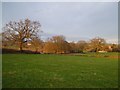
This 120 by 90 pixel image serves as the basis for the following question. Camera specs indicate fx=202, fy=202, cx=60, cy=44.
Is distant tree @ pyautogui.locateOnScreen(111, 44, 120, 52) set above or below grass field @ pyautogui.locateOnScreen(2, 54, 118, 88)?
above

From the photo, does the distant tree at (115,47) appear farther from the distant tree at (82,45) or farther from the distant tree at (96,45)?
the distant tree at (82,45)

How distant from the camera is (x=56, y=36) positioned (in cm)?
9788

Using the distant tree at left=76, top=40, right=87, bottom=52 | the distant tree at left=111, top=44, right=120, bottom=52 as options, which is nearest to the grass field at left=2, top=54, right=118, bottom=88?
the distant tree at left=111, top=44, right=120, bottom=52

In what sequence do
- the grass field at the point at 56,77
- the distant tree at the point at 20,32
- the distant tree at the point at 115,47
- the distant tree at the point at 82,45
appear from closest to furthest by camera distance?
the grass field at the point at 56,77 → the distant tree at the point at 20,32 → the distant tree at the point at 115,47 → the distant tree at the point at 82,45

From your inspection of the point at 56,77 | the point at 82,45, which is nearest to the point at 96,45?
the point at 82,45

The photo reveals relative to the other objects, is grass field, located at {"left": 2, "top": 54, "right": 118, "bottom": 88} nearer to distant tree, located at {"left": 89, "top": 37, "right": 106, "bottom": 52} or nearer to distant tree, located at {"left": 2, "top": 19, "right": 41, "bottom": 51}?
distant tree, located at {"left": 2, "top": 19, "right": 41, "bottom": 51}

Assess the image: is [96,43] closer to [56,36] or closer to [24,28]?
[56,36]

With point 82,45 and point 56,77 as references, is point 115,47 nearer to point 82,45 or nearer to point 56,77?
point 82,45

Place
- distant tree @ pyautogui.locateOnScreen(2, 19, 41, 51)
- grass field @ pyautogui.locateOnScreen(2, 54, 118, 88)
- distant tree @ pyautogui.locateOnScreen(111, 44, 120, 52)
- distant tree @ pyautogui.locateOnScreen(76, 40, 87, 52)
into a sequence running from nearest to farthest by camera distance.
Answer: grass field @ pyautogui.locateOnScreen(2, 54, 118, 88)
distant tree @ pyautogui.locateOnScreen(2, 19, 41, 51)
distant tree @ pyautogui.locateOnScreen(111, 44, 120, 52)
distant tree @ pyautogui.locateOnScreen(76, 40, 87, 52)

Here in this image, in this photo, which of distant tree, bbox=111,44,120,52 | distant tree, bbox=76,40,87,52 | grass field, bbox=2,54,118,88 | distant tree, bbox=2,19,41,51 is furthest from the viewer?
distant tree, bbox=76,40,87,52

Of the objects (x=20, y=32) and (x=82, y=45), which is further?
(x=82, y=45)

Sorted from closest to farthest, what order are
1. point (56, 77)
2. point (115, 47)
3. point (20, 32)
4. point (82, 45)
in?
point (56, 77) < point (20, 32) < point (115, 47) < point (82, 45)

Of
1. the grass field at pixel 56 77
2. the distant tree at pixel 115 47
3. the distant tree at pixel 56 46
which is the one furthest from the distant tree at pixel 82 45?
the grass field at pixel 56 77

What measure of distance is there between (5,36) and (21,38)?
17.4 ft
